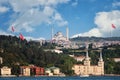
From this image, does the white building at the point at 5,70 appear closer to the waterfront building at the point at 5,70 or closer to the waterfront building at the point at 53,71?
the waterfront building at the point at 5,70

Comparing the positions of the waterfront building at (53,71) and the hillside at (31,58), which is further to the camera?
the hillside at (31,58)

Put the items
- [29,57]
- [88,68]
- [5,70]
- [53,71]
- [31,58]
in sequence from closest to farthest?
[5,70] < [53,71] < [29,57] < [31,58] < [88,68]

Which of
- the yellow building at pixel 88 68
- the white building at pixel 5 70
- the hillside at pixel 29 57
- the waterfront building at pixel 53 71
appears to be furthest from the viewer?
the yellow building at pixel 88 68

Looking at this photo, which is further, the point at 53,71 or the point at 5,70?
the point at 53,71

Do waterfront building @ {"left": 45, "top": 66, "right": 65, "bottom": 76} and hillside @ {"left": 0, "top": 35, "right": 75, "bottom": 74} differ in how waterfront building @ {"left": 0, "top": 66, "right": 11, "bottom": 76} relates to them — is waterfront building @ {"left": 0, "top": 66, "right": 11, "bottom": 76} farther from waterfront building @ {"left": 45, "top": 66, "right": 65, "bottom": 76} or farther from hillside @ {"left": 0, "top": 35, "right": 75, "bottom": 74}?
waterfront building @ {"left": 45, "top": 66, "right": 65, "bottom": 76}

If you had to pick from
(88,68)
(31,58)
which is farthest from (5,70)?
(88,68)

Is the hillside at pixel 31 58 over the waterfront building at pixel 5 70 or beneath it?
over

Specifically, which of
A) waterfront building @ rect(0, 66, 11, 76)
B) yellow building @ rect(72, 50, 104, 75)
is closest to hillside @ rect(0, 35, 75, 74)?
yellow building @ rect(72, 50, 104, 75)

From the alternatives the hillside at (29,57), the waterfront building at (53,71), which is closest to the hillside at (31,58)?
the hillside at (29,57)

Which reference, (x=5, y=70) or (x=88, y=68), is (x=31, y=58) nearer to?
(x=5, y=70)

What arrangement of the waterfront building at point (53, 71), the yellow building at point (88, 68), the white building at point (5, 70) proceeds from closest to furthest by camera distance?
the white building at point (5, 70), the waterfront building at point (53, 71), the yellow building at point (88, 68)

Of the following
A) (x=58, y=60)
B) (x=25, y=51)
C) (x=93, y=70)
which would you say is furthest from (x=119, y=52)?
(x=25, y=51)
